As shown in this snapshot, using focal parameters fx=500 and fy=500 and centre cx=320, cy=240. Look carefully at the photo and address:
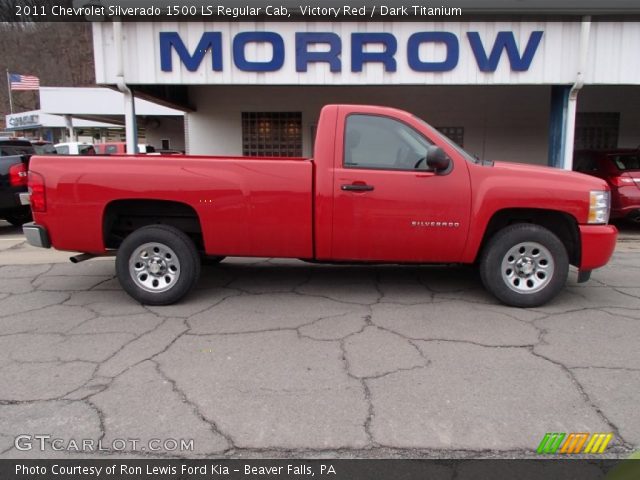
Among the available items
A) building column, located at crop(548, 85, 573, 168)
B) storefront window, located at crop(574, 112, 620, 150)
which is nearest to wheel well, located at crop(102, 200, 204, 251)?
building column, located at crop(548, 85, 573, 168)

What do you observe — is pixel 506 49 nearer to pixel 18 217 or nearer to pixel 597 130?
pixel 597 130

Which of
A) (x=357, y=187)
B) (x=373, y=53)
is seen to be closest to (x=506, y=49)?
(x=373, y=53)

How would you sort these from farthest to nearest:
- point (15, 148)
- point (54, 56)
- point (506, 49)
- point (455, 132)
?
1. point (54, 56)
2. point (455, 132)
3. point (15, 148)
4. point (506, 49)

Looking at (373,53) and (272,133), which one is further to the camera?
(272,133)

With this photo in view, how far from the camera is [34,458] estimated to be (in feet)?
8.61

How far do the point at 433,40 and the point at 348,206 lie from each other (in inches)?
211

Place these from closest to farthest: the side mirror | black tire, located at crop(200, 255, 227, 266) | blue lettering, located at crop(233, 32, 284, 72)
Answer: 1. the side mirror
2. black tire, located at crop(200, 255, 227, 266)
3. blue lettering, located at crop(233, 32, 284, 72)

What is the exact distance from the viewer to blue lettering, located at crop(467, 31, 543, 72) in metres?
8.60

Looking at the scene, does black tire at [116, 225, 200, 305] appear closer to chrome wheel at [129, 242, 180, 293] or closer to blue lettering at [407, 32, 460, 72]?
chrome wheel at [129, 242, 180, 293]

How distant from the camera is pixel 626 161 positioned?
8953 mm

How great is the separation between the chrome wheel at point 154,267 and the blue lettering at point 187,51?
16.3 feet

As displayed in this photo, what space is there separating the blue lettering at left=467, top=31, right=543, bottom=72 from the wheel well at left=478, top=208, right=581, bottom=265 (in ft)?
15.3

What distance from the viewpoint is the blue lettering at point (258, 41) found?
8703 millimetres
